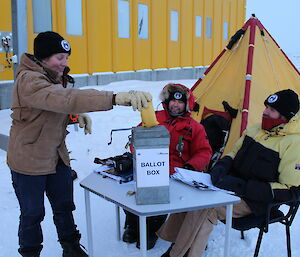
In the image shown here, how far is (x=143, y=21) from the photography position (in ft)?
36.0

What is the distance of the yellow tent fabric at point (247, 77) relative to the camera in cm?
384

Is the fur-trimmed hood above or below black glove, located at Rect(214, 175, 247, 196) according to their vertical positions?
above

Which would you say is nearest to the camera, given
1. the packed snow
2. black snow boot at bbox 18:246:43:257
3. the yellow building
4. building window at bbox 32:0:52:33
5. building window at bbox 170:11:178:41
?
black snow boot at bbox 18:246:43:257

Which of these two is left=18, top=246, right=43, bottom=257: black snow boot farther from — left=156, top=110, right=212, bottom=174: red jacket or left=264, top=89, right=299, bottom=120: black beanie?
left=264, top=89, right=299, bottom=120: black beanie

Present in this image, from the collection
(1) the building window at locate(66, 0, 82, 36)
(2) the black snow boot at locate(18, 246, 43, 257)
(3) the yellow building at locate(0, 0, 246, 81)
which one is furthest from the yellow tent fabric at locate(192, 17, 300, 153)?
(1) the building window at locate(66, 0, 82, 36)

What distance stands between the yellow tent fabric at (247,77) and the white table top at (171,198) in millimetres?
1824

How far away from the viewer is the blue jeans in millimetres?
2111

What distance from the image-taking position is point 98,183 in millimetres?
2191

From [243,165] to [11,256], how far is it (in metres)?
1.84

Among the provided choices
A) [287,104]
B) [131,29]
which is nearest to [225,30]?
[131,29]

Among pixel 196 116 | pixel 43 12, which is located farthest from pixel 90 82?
pixel 196 116

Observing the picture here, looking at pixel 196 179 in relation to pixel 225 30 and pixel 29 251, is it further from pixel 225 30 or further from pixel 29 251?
pixel 225 30

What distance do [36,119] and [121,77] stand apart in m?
8.50

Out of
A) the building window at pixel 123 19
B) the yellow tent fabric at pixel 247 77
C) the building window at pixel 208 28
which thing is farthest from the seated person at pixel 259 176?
the building window at pixel 208 28
